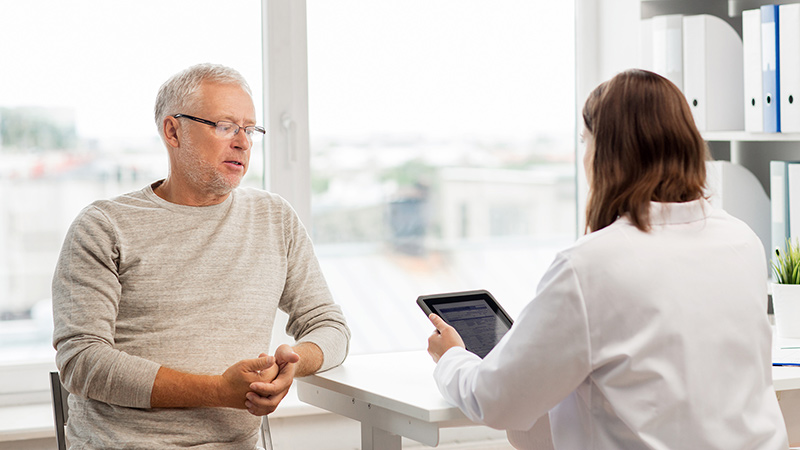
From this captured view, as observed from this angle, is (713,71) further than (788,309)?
Yes

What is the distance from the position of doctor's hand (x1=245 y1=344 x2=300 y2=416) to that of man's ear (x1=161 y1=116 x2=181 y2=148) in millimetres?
516

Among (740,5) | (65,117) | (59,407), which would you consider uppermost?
(740,5)

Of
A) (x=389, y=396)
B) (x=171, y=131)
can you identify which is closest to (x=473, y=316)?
(x=389, y=396)

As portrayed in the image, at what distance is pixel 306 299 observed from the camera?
1833mm

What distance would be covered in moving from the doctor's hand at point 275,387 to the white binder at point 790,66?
4.60 feet

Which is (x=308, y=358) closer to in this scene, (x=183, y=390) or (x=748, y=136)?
(x=183, y=390)

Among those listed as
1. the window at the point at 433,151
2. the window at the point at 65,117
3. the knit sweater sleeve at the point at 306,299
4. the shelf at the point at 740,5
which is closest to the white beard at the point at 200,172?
the knit sweater sleeve at the point at 306,299

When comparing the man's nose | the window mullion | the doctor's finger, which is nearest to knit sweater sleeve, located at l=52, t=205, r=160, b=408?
the man's nose

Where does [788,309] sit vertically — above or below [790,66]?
below

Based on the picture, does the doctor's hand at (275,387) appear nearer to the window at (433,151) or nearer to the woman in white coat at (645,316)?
the woman in white coat at (645,316)

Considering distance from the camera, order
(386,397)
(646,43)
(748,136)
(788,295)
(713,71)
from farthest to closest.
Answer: (646,43)
(713,71)
(748,136)
(788,295)
(386,397)

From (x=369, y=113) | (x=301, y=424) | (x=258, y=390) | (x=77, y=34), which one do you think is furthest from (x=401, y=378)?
(x=77, y=34)

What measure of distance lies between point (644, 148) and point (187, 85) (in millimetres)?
978

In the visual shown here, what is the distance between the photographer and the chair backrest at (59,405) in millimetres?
1800
